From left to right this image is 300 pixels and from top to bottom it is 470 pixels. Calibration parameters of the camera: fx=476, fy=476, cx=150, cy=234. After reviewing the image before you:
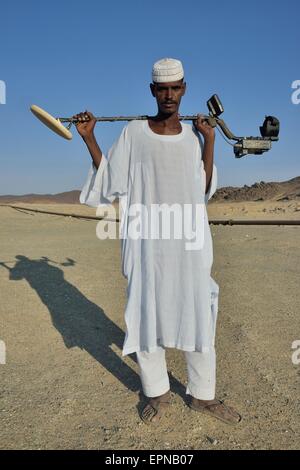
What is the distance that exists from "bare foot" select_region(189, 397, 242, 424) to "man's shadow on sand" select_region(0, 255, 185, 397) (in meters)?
0.28

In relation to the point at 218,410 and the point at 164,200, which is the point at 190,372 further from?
the point at 164,200

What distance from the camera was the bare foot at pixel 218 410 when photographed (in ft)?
10.2

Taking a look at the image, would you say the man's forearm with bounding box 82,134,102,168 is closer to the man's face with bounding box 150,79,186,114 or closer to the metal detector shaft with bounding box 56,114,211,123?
the metal detector shaft with bounding box 56,114,211,123

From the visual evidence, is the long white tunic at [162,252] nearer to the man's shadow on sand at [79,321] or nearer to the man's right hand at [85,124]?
the man's right hand at [85,124]

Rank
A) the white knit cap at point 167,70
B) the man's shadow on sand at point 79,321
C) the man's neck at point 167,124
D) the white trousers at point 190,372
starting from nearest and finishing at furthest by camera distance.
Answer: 1. the white knit cap at point 167,70
2. the man's neck at point 167,124
3. the white trousers at point 190,372
4. the man's shadow on sand at point 79,321

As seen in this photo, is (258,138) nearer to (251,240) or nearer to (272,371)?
(272,371)

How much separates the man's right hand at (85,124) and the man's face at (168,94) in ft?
1.46

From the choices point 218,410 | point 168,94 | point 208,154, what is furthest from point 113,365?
point 168,94

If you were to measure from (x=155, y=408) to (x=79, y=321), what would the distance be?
2.19m

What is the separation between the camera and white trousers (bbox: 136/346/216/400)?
3146 millimetres

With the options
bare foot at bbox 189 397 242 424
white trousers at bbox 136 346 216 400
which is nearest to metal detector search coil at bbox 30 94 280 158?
white trousers at bbox 136 346 216 400

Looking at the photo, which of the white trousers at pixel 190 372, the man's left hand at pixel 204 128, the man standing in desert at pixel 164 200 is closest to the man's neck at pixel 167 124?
the man standing in desert at pixel 164 200

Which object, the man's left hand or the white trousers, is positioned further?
the white trousers

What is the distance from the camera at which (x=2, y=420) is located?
10.3 feet
